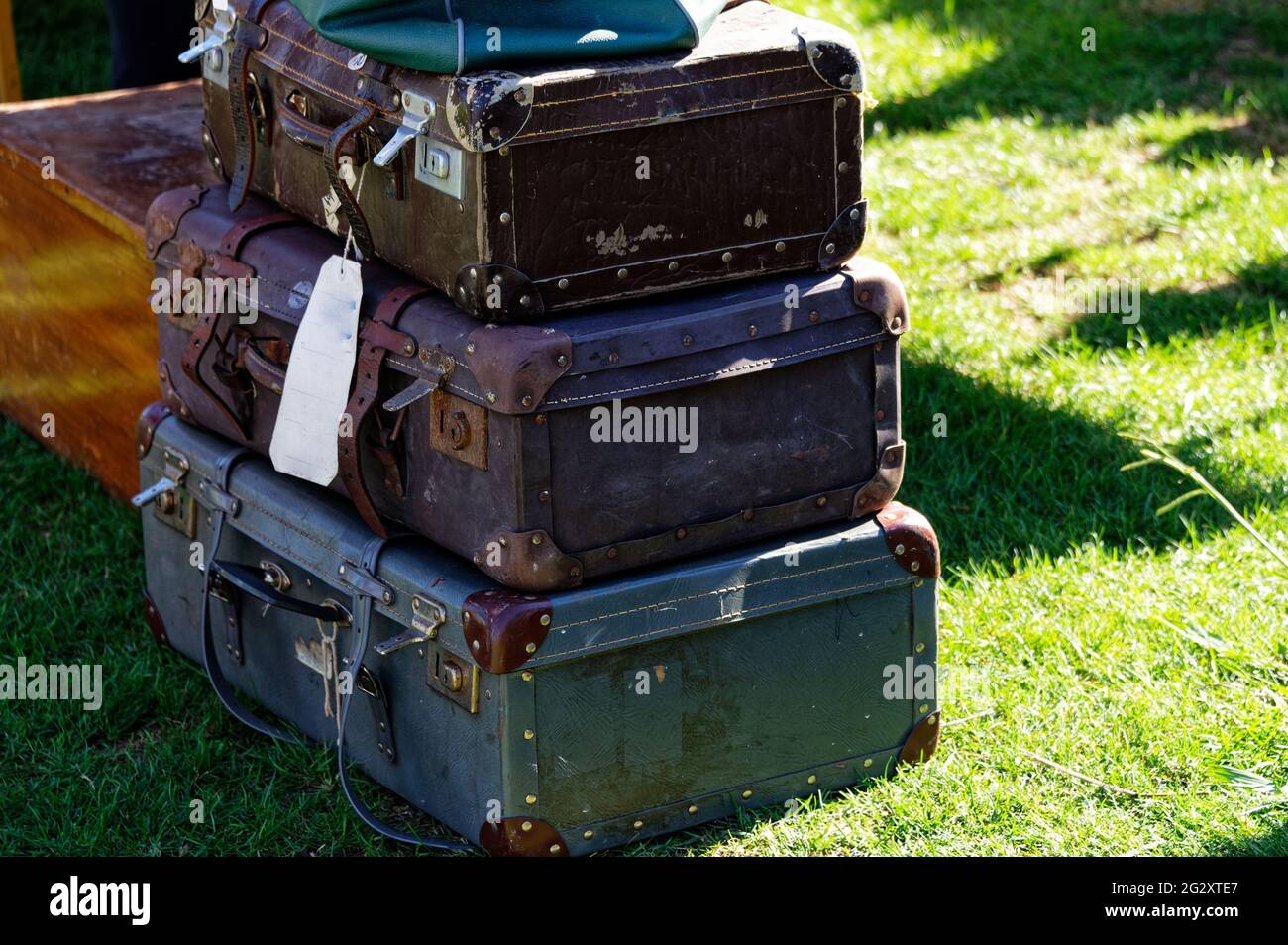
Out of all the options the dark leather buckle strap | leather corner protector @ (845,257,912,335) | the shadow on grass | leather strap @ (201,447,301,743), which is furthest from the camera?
the shadow on grass

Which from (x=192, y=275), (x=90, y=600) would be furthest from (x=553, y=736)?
(x=90, y=600)

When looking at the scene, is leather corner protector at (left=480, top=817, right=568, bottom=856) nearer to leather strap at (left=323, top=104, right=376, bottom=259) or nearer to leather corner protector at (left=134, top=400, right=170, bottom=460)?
leather strap at (left=323, top=104, right=376, bottom=259)

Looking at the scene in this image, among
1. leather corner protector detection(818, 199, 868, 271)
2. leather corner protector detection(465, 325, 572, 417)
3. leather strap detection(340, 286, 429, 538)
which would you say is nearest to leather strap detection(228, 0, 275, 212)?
leather strap detection(340, 286, 429, 538)

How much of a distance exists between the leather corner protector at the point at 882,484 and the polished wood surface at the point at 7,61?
334 centimetres

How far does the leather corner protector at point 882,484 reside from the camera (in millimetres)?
3176

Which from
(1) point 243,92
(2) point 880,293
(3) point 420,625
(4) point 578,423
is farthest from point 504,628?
(1) point 243,92

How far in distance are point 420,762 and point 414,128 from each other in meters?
1.10

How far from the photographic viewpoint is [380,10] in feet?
9.48

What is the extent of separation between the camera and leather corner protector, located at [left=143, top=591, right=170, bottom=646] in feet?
12.5

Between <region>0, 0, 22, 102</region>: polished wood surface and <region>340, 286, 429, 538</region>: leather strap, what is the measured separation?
2833 millimetres

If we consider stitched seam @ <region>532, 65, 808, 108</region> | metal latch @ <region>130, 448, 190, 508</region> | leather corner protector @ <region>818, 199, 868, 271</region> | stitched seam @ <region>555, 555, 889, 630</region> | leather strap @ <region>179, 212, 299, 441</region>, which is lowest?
metal latch @ <region>130, 448, 190, 508</region>

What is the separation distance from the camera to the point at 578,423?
289 cm

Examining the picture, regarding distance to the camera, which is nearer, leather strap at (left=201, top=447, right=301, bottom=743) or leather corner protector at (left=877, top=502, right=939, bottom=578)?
leather corner protector at (left=877, top=502, right=939, bottom=578)
